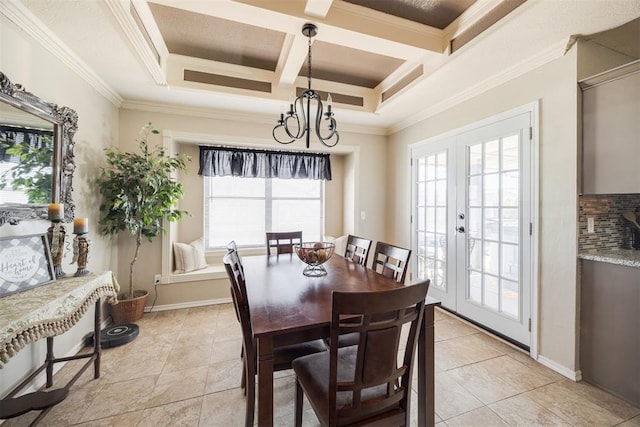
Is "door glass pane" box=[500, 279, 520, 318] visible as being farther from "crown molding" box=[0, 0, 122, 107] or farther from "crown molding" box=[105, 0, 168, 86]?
"crown molding" box=[0, 0, 122, 107]

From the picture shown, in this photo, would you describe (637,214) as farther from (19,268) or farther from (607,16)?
(19,268)

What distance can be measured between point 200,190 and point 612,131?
14.0 ft

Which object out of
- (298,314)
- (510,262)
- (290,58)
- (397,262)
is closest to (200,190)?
(290,58)

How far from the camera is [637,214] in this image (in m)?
2.13

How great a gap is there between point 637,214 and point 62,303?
4060mm

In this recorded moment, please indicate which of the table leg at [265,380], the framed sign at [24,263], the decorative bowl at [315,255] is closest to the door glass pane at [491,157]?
the decorative bowl at [315,255]

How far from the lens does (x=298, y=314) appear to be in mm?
1287

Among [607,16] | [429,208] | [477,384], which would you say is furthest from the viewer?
[429,208]

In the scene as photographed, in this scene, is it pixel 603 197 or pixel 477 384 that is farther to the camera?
pixel 603 197

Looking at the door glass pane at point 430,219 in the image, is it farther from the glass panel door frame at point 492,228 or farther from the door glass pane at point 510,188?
the door glass pane at point 510,188

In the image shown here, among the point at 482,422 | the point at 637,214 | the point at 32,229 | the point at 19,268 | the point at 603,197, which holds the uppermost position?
the point at 603,197

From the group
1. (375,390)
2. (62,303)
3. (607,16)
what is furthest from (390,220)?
(62,303)

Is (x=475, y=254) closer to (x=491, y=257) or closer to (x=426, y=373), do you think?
(x=491, y=257)

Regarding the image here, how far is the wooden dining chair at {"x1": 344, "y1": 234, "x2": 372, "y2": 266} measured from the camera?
7.88 feet
